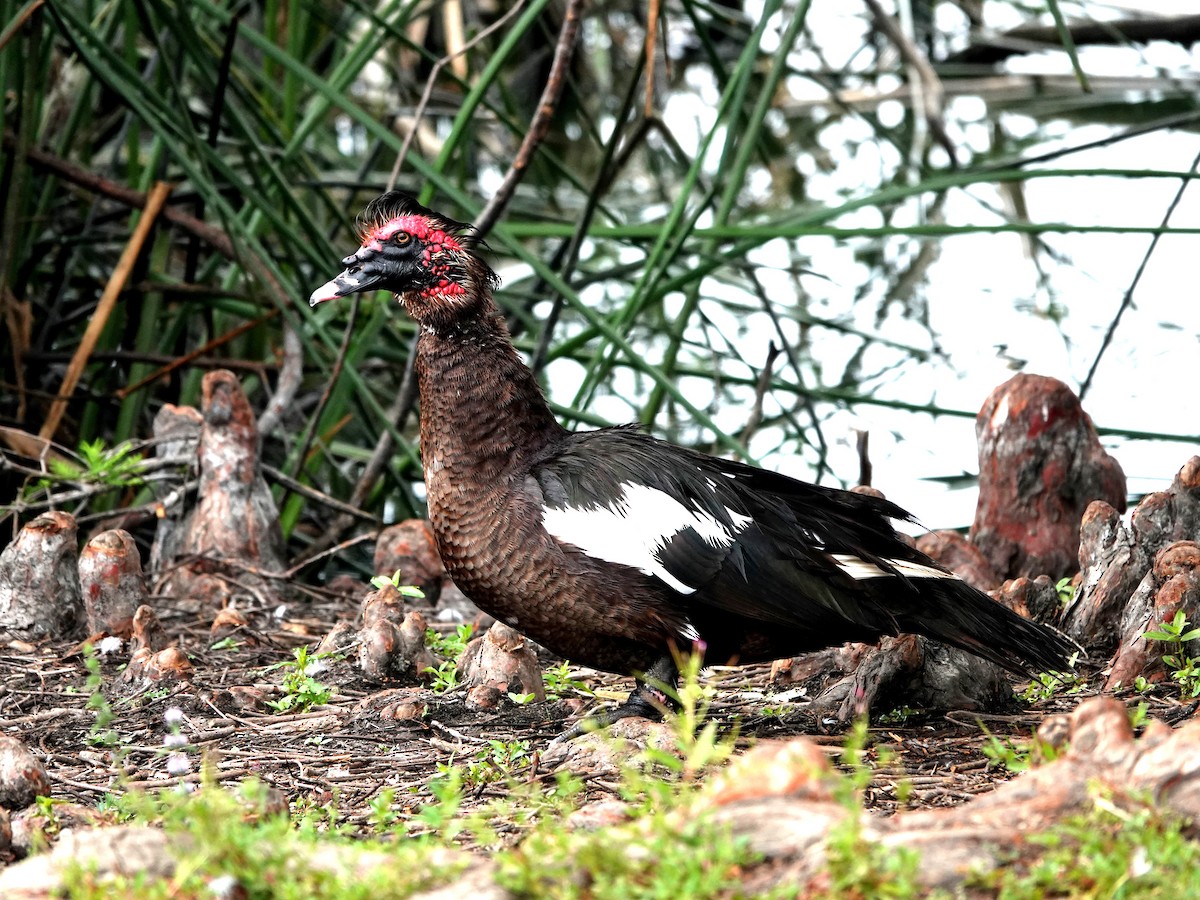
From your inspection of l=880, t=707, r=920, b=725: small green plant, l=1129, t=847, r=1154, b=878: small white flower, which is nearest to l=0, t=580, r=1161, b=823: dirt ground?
l=880, t=707, r=920, b=725: small green plant

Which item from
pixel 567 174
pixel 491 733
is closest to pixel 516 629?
pixel 491 733

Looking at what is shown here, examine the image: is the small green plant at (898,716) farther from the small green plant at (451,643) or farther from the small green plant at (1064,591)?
the small green plant at (451,643)

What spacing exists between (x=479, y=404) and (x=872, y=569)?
1093 mm

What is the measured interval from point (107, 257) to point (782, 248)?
432 cm

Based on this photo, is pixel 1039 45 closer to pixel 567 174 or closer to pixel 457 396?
pixel 567 174

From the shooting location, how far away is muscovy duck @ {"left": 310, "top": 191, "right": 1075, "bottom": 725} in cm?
361

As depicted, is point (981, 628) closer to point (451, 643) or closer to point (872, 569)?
point (872, 569)

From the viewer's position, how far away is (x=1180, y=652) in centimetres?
363

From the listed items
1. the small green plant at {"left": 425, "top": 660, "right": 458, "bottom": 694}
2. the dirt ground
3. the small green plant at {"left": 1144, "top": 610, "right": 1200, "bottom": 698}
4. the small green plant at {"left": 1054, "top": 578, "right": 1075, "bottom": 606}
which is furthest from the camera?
the small green plant at {"left": 1054, "top": 578, "right": 1075, "bottom": 606}

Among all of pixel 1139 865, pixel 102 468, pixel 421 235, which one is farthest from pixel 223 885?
pixel 102 468

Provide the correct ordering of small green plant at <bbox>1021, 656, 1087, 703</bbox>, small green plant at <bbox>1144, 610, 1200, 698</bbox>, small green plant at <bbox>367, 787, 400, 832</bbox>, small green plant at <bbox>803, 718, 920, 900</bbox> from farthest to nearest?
small green plant at <bbox>1021, 656, 1087, 703</bbox>, small green plant at <bbox>1144, 610, 1200, 698</bbox>, small green plant at <bbox>367, 787, 400, 832</bbox>, small green plant at <bbox>803, 718, 920, 900</bbox>

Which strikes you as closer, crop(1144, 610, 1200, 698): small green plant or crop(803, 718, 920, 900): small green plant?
crop(803, 718, 920, 900): small green plant

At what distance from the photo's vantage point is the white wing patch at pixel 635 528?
3.61 meters

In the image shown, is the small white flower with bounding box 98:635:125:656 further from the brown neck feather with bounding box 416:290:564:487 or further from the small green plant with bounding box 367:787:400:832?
the small green plant with bounding box 367:787:400:832
